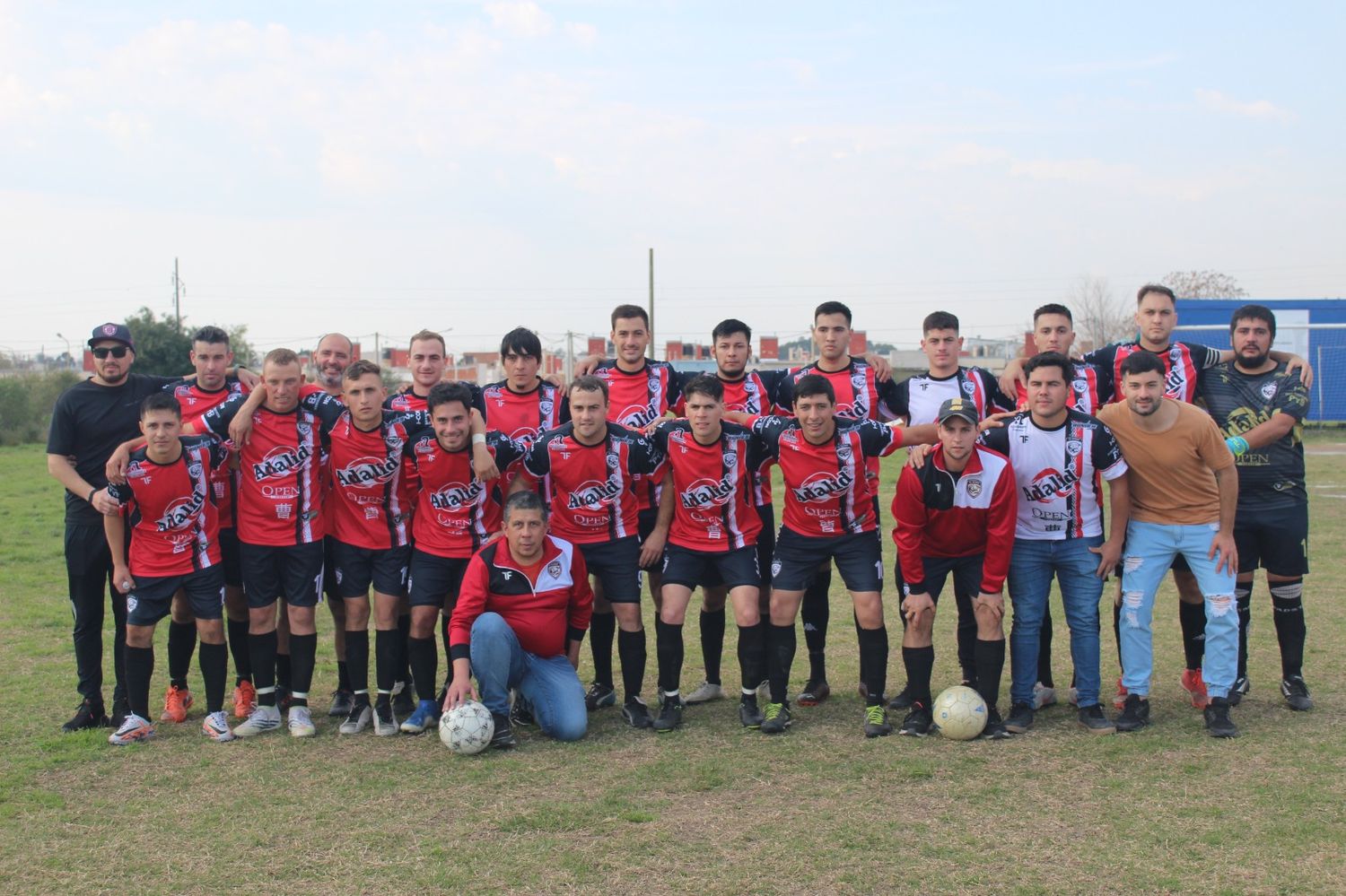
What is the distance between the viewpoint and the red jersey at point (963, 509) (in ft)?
18.4

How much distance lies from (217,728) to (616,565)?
7.41 ft

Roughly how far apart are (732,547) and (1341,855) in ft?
10.2

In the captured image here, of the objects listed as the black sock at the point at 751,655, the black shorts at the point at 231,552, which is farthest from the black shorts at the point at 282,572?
the black sock at the point at 751,655

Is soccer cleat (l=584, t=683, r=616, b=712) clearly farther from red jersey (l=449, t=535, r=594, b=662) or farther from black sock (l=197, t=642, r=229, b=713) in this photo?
black sock (l=197, t=642, r=229, b=713)

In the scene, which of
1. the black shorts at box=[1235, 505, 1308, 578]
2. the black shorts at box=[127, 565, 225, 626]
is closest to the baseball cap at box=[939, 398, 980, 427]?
the black shorts at box=[1235, 505, 1308, 578]

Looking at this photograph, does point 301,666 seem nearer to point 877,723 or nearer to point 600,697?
point 600,697

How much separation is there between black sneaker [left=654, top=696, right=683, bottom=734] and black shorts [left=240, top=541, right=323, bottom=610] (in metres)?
1.99

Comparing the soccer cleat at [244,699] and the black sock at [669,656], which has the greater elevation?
the black sock at [669,656]

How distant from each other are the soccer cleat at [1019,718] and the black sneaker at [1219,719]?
0.85 metres

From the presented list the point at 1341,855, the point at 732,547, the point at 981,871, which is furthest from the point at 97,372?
the point at 1341,855

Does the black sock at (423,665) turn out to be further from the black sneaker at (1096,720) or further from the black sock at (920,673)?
the black sneaker at (1096,720)

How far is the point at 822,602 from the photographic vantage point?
6.60 meters

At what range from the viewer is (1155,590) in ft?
18.7

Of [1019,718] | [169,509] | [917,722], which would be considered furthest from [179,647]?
[1019,718]
